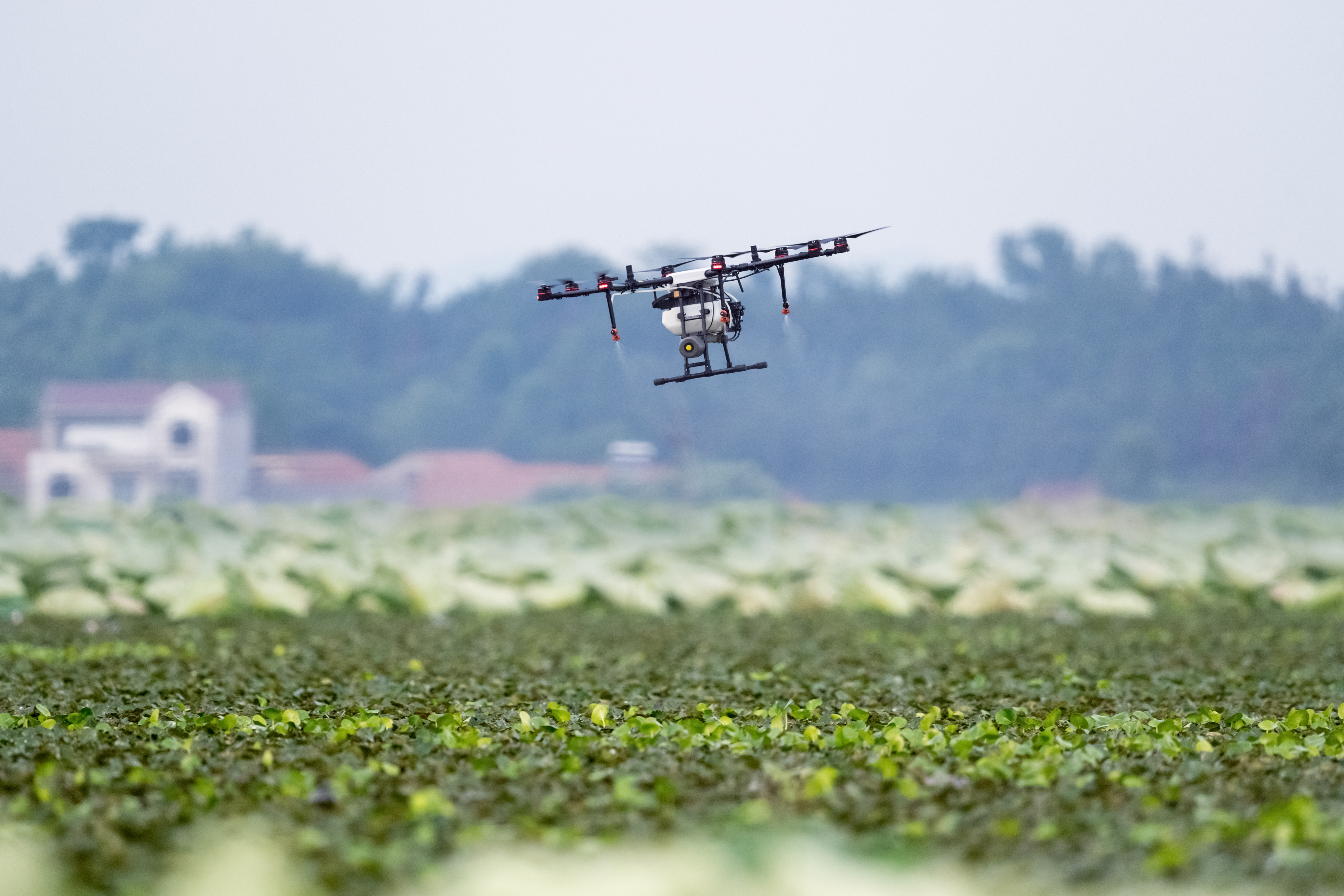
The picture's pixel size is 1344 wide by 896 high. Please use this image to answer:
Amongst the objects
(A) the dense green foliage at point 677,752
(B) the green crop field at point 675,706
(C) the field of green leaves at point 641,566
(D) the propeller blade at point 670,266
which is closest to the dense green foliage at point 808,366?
(C) the field of green leaves at point 641,566

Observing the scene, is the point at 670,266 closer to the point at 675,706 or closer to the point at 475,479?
the point at 675,706

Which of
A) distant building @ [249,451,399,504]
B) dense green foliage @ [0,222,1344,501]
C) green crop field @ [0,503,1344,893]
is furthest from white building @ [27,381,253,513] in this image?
green crop field @ [0,503,1344,893]

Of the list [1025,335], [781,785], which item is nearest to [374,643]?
[781,785]

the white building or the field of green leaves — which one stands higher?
the white building

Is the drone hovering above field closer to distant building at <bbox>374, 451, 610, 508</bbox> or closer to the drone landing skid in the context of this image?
the drone landing skid

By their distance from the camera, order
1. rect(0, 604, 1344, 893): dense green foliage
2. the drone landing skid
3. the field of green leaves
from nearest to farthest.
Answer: rect(0, 604, 1344, 893): dense green foliage < the drone landing skid < the field of green leaves

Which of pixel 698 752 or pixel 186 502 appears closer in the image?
pixel 698 752

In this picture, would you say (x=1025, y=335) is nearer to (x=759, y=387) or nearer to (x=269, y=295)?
(x=759, y=387)
